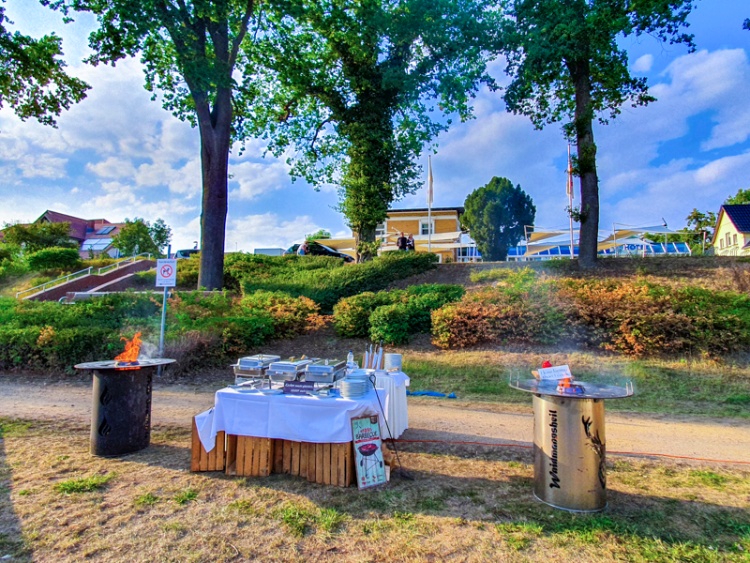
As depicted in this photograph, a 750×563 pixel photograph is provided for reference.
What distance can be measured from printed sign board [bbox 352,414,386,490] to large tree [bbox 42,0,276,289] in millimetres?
12867

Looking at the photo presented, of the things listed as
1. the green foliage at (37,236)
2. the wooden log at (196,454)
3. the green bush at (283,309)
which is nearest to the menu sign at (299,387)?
the wooden log at (196,454)

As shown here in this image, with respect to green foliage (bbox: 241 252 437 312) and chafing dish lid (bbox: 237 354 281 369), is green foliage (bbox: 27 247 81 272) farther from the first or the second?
chafing dish lid (bbox: 237 354 281 369)

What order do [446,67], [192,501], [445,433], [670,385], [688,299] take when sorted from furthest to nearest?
1. [446,67]
2. [688,299]
3. [670,385]
4. [445,433]
5. [192,501]

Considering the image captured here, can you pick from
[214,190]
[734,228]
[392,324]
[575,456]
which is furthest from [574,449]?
[734,228]

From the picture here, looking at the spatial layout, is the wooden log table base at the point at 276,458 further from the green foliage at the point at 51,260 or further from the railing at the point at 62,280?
the green foliage at the point at 51,260

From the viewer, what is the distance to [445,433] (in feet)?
19.4

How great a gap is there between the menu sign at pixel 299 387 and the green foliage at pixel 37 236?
36.7m

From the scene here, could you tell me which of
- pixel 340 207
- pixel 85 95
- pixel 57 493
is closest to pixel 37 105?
pixel 85 95

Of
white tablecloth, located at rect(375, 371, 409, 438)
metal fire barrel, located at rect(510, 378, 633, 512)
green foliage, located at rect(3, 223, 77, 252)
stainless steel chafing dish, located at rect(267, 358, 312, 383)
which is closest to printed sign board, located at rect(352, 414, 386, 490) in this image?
stainless steel chafing dish, located at rect(267, 358, 312, 383)

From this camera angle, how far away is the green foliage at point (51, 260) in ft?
74.1

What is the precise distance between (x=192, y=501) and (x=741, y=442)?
6.34 metres

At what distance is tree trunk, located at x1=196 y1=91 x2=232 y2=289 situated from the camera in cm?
1590

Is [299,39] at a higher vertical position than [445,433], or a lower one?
higher

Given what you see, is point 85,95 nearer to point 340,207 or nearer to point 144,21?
point 144,21
